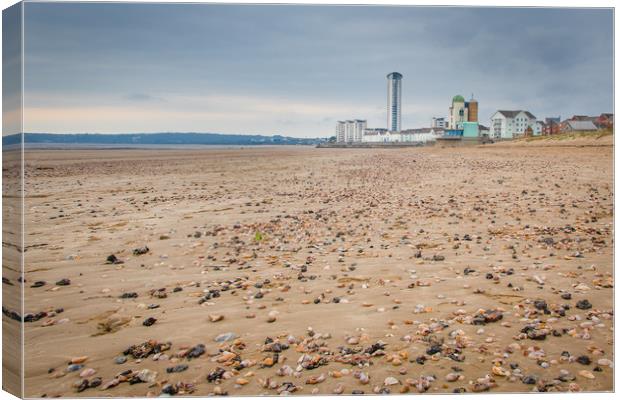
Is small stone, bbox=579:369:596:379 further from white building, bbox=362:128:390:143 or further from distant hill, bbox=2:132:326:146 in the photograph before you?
distant hill, bbox=2:132:326:146

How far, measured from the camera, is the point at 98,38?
4.62m

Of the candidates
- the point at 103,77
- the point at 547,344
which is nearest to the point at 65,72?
the point at 103,77

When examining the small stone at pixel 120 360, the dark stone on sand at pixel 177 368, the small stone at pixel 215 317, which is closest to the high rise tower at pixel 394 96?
the small stone at pixel 215 317

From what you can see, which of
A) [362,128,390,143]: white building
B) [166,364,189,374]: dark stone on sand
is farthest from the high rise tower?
[166,364,189,374]: dark stone on sand

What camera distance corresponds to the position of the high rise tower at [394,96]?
543cm

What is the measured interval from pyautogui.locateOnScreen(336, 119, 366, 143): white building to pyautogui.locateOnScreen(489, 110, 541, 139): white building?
1641mm

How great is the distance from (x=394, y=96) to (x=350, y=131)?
73 centimetres

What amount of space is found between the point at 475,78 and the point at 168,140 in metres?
3.90

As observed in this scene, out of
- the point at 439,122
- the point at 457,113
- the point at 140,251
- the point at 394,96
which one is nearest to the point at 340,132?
the point at 394,96

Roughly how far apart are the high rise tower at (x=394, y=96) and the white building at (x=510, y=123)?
1.20 metres

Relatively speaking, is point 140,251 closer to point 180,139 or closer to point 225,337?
point 180,139

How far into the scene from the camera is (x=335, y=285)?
4.54m

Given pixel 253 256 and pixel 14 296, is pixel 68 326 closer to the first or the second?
pixel 14 296

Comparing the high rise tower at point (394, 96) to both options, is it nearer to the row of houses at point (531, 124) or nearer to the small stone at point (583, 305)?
the row of houses at point (531, 124)
